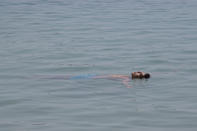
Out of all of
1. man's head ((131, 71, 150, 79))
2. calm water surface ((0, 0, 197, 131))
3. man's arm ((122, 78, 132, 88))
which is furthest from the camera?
man's head ((131, 71, 150, 79))

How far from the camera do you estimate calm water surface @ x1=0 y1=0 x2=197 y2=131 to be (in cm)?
870

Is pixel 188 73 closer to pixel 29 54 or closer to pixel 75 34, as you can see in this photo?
pixel 29 54

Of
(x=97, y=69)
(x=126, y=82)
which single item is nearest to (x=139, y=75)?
(x=126, y=82)

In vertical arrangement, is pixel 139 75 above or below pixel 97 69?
above

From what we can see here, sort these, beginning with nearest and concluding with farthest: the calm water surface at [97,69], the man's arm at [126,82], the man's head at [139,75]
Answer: the calm water surface at [97,69], the man's arm at [126,82], the man's head at [139,75]

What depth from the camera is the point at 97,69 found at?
12852 mm

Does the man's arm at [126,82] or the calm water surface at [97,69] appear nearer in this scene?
the calm water surface at [97,69]

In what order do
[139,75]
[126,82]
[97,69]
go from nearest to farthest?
1. [126,82]
2. [139,75]
3. [97,69]

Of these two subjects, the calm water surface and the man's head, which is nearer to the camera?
the calm water surface

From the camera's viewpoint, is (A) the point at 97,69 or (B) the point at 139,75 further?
(A) the point at 97,69

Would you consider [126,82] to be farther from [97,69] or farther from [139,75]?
[97,69]

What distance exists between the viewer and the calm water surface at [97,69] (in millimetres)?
8703

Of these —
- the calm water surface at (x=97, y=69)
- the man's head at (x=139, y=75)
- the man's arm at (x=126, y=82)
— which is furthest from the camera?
the man's head at (x=139, y=75)

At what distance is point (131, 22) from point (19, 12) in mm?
6482
